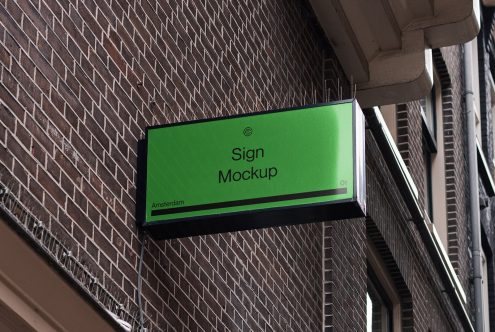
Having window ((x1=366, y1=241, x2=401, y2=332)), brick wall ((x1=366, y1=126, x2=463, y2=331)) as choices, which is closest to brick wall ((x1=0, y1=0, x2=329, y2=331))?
brick wall ((x1=366, y1=126, x2=463, y2=331))

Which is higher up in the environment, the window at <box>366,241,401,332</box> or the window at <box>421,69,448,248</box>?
the window at <box>421,69,448,248</box>

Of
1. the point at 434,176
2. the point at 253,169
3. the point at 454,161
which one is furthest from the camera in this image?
the point at 454,161

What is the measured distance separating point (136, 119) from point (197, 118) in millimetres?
926

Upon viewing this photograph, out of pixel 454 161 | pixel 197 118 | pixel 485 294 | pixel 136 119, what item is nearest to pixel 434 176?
pixel 454 161

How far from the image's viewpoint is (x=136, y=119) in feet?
25.9

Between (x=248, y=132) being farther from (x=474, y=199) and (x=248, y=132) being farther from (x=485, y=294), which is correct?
(x=485, y=294)

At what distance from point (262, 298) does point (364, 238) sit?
11.1 ft

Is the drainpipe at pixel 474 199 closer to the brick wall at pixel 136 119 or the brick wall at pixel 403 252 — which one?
the brick wall at pixel 403 252

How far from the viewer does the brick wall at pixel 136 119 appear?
6.69 metres

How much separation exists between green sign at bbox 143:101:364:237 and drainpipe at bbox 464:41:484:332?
1076cm

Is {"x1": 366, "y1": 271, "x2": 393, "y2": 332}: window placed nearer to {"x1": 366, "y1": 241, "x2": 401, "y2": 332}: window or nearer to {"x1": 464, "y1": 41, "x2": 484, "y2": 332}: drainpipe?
{"x1": 366, "y1": 241, "x2": 401, "y2": 332}: window

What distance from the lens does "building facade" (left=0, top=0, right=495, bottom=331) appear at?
256 inches

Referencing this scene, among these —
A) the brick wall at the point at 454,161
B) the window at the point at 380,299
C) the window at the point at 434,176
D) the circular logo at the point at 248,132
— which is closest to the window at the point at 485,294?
the brick wall at the point at 454,161

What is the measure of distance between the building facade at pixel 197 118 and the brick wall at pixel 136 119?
0.01 metres
